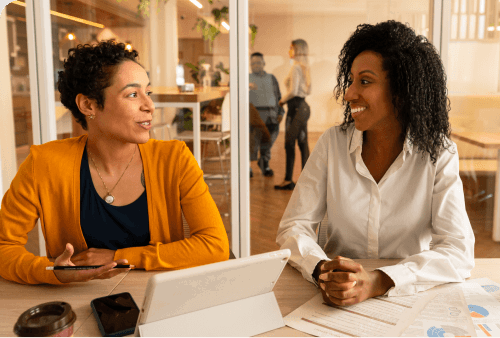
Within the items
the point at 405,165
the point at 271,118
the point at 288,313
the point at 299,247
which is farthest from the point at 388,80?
the point at 271,118

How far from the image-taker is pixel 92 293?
1152 mm

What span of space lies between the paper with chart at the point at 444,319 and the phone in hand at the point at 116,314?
61 centimetres

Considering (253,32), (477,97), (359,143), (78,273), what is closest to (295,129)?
(253,32)

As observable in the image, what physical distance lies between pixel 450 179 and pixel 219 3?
6.64 ft

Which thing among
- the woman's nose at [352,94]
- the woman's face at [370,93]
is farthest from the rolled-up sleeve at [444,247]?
the woman's nose at [352,94]

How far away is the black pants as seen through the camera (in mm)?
3062

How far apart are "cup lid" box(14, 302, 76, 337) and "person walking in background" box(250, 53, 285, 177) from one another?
93.2 inches

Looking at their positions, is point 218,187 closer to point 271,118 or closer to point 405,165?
point 271,118

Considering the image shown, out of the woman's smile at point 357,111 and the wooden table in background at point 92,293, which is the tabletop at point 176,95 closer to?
the woman's smile at point 357,111

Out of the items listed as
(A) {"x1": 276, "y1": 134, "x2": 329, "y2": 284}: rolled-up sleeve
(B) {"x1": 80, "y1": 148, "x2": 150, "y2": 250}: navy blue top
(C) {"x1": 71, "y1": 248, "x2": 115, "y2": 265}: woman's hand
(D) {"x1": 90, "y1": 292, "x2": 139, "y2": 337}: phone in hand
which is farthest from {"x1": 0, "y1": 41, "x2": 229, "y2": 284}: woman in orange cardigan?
(D) {"x1": 90, "y1": 292, "x2": 139, "y2": 337}: phone in hand

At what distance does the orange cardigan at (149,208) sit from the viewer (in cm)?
139

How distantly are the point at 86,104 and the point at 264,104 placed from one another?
1600 mm

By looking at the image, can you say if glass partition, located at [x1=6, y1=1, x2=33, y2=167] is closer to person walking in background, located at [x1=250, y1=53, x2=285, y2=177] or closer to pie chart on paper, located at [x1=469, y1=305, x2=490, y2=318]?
person walking in background, located at [x1=250, y1=53, x2=285, y2=177]

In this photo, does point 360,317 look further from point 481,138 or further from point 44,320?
point 481,138
